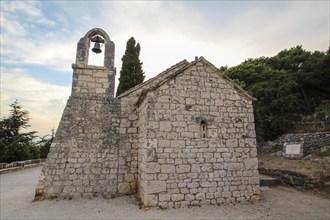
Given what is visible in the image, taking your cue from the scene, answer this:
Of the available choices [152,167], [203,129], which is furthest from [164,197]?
[203,129]

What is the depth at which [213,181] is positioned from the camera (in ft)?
20.4

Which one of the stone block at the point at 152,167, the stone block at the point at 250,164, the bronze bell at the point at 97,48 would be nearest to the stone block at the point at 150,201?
the stone block at the point at 152,167

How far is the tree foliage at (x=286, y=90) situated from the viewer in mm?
16156

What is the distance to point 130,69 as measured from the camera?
1541 cm

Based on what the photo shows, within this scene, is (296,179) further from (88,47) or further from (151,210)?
(88,47)

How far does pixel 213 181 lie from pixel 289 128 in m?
12.5

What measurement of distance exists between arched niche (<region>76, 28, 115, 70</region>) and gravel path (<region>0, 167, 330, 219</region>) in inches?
196

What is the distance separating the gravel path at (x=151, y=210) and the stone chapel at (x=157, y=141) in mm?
410

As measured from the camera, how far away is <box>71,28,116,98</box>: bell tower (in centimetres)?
784

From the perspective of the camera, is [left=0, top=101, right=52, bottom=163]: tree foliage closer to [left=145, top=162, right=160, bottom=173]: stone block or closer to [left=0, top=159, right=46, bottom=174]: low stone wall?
[left=0, top=159, right=46, bottom=174]: low stone wall

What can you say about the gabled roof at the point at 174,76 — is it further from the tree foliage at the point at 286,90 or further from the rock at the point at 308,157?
the tree foliage at the point at 286,90

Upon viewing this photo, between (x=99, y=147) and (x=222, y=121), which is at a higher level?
(x=222, y=121)

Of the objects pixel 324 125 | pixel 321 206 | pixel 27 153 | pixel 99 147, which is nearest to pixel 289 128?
pixel 324 125

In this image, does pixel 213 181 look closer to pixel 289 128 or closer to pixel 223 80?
pixel 223 80
